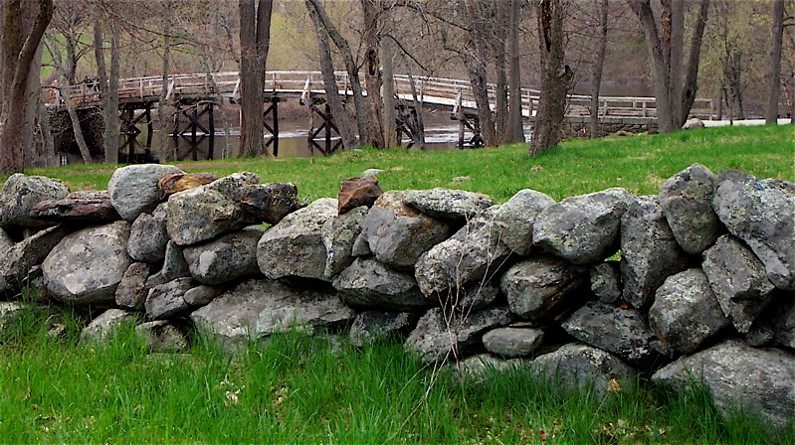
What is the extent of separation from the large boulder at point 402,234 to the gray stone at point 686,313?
1369 millimetres

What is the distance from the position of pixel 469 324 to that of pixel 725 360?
1388 millimetres

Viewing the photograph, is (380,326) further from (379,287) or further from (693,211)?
(693,211)

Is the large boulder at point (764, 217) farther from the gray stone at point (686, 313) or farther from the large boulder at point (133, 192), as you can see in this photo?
the large boulder at point (133, 192)

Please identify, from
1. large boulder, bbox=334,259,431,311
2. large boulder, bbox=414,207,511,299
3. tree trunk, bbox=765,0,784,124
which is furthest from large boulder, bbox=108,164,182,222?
tree trunk, bbox=765,0,784,124

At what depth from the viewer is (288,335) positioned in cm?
469

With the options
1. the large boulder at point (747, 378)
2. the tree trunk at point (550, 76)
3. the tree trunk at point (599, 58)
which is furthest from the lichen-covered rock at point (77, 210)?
the tree trunk at point (599, 58)

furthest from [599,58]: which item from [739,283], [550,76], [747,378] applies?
[747,378]

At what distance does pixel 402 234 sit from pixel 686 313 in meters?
1.65

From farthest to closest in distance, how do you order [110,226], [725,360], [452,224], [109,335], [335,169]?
[335,169]
[110,226]
[109,335]
[452,224]
[725,360]

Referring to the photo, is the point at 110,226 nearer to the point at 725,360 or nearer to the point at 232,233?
the point at 232,233

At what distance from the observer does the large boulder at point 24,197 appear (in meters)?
5.83

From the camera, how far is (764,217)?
3451 millimetres

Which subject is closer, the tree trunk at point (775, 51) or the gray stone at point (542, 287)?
the gray stone at point (542, 287)

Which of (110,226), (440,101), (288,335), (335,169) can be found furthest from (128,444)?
(440,101)
